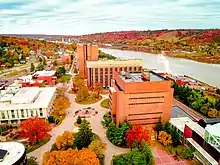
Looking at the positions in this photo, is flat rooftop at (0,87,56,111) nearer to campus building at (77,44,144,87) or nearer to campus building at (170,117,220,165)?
campus building at (77,44,144,87)

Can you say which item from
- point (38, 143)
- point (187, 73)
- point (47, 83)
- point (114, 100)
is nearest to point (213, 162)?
point (114, 100)

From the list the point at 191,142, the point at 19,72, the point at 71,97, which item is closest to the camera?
the point at 191,142

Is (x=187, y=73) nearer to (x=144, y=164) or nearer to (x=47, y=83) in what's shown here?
(x=47, y=83)

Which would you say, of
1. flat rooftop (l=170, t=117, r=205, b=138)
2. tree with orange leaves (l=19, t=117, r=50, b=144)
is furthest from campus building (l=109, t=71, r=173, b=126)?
tree with orange leaves (l=19, t=117, r=50, b=144)

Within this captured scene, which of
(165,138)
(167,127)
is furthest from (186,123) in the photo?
(165,138)

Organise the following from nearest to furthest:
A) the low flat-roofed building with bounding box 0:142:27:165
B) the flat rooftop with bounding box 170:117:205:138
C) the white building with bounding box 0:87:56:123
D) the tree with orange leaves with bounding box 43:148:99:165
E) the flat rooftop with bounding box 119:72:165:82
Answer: the tree with orange leaves with bounding box 43:148:99:165
the low flat-roofed building with bounding box 0:142:27:165
the flat rooftop with bounding box 170:117:205:138
the flat rooftop with bounding box 119:72:165:82
the white building with bounding box 0:87:56:123

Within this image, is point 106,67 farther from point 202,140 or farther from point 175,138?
point 202,140

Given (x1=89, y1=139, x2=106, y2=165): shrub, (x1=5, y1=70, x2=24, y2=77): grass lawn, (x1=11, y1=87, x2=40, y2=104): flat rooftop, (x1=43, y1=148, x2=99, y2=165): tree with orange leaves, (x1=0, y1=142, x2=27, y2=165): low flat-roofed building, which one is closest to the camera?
(x1=43, y1=148, x2=99, y2=165): tree with orange leaves
